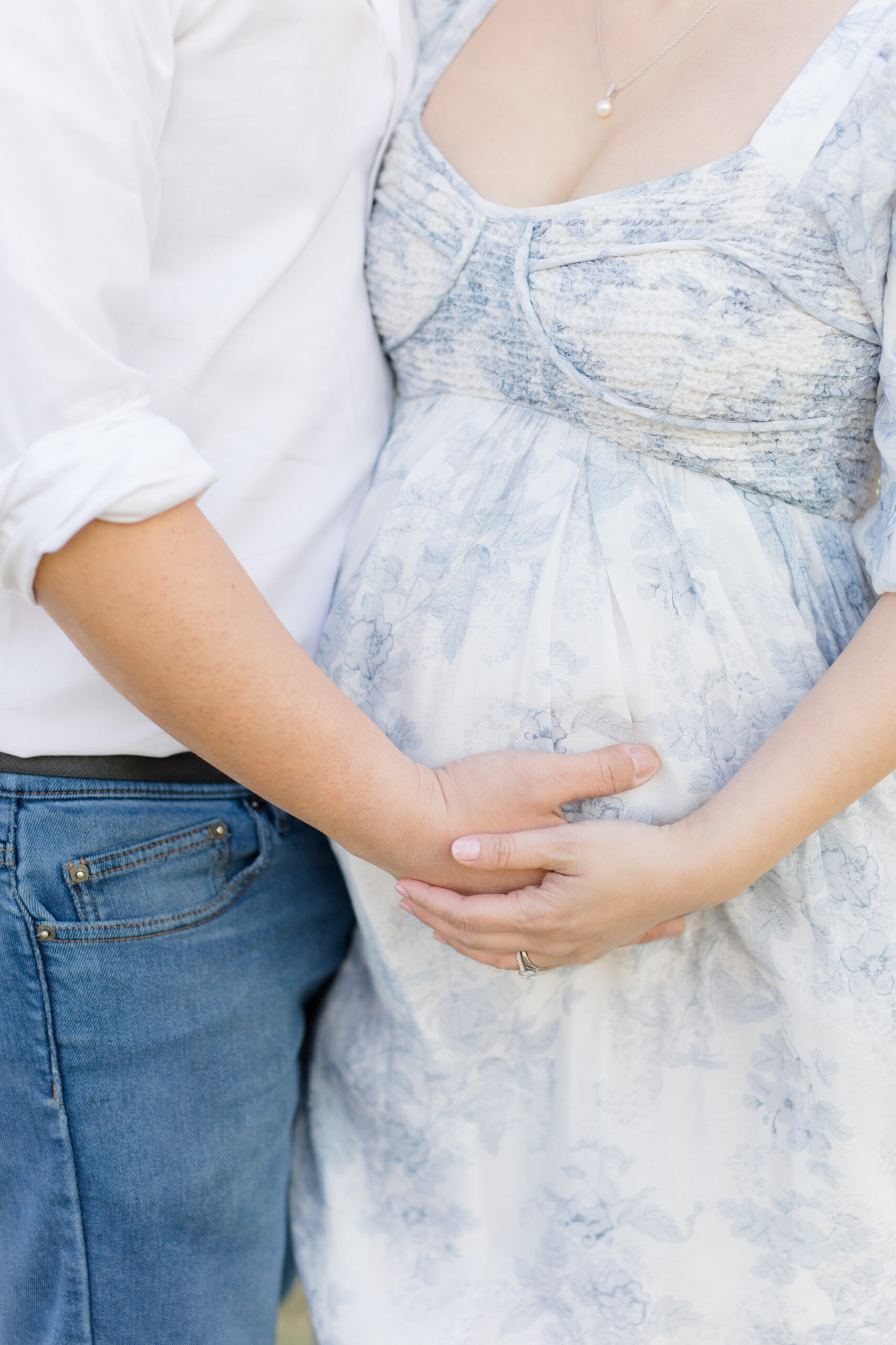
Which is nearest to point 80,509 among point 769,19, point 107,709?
point 107,709

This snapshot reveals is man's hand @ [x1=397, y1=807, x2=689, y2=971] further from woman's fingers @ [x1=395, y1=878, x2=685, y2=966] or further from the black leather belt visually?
the black leather belt

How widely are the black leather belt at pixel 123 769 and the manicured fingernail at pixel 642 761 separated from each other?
401 millimetres

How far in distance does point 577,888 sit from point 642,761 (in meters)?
0.12

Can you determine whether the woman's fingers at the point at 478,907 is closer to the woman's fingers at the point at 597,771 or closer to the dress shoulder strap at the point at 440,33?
the woman's fingers at the point at 597,771

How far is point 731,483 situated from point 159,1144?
0.82 meters

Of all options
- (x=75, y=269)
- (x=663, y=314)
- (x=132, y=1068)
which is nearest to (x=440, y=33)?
(x=663, y=314)

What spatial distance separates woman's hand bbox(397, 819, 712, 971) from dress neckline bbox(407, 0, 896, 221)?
55 cm

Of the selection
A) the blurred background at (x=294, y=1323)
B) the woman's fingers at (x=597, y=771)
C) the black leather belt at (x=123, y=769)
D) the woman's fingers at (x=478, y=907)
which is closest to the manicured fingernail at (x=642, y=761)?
the woman's fingers at (x=597, y=771)

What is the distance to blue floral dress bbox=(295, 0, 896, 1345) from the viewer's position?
0.84 meters

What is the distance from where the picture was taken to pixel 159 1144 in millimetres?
932

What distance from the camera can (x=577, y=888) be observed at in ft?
2.80

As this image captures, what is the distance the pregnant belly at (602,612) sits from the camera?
0.89 metres

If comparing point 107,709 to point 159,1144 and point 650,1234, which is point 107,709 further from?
point 650,1234

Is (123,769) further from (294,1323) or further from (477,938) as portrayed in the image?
(294,1323)
